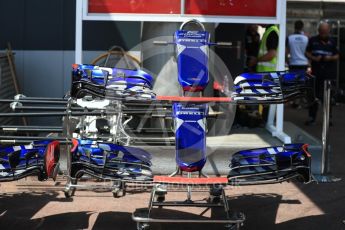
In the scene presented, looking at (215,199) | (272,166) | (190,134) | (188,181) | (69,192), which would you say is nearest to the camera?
(188,181)

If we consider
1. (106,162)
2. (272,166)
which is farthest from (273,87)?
(106,162)

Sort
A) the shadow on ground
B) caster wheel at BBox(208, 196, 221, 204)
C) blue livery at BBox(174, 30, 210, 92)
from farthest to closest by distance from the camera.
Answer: caster wheel at BBox(208, 196, 221, 204) < the shadow on ground < blue livery at BBox(174, 30, 210, 92)

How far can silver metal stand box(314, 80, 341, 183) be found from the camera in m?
7.18

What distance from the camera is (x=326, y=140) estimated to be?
7.34 metres

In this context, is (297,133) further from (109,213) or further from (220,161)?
(109,213)

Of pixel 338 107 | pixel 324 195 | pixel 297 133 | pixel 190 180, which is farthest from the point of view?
pixel 338 107

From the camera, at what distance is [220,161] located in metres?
7.57

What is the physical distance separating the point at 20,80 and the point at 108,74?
447 centimetres

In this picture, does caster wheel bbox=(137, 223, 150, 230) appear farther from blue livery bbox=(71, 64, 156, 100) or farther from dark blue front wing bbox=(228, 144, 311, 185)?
blue livery bbox=(71, 64, 156, 100)

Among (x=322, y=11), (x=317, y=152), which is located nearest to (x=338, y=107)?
(x=322, y=11)

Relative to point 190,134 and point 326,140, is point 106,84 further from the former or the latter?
point 326,140

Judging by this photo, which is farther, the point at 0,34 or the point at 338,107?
the point at 338,107

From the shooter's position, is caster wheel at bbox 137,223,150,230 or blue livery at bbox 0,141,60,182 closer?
blue livery at bbox 0,141,60,182

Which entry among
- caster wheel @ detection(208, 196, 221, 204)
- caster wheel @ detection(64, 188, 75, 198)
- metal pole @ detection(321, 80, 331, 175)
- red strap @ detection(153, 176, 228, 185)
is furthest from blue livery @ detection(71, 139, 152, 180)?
metal pole @ detection(321, 80, 331, 175)
